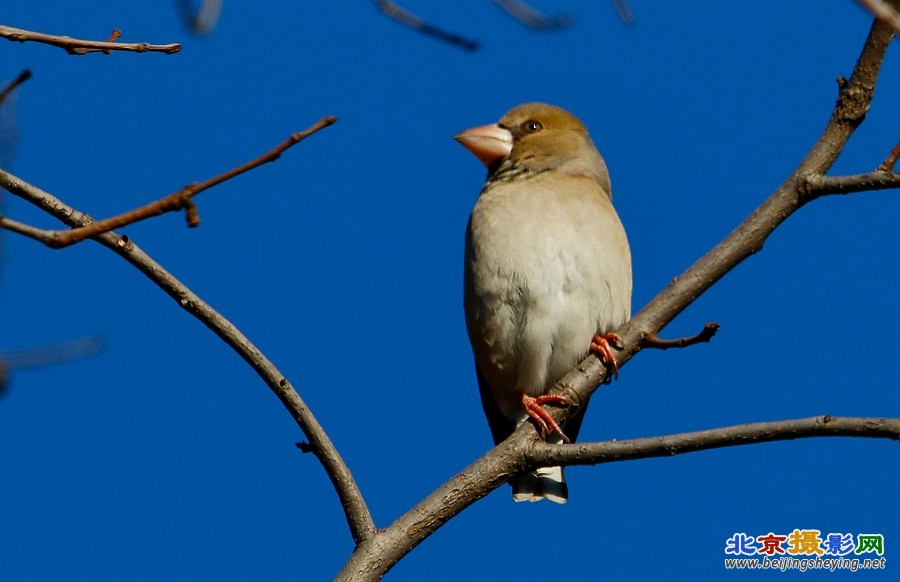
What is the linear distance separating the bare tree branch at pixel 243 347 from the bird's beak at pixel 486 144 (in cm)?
277

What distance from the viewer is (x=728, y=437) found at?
3049 millimetres

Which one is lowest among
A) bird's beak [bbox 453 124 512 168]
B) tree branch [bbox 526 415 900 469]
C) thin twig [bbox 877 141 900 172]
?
tree branch [bbox 526 415 900 469]

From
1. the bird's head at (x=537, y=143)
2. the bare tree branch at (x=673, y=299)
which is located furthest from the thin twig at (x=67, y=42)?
the bird's head at (x=537, y=143)

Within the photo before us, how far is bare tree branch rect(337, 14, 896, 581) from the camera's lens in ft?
11.0

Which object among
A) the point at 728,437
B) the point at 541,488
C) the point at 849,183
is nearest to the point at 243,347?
the point at 728,437

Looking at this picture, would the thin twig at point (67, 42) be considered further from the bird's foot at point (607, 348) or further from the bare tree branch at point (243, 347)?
the bird's foot at point (607, 348)

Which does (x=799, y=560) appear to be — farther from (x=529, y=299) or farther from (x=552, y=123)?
(x=552, y=123)

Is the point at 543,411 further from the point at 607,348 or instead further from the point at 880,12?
the point at 880,12

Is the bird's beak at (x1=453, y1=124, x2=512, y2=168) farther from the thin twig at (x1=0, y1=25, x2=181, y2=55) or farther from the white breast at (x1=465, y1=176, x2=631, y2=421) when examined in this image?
the thin twig at (x1=0, y1=25, x2=181, y2=55)

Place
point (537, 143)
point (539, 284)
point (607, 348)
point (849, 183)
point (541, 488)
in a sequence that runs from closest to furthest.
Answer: point (849, 183)
point (607, 348)
point (539, 284)
point (541, 488)
point (537, 143)

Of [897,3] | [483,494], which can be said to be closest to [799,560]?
[483,494]

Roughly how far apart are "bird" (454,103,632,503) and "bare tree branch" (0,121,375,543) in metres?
1.47

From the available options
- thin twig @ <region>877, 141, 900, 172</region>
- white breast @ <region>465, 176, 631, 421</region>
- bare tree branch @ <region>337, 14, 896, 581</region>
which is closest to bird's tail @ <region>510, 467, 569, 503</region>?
white breast @ <region>465, 176, 631, 421</region>

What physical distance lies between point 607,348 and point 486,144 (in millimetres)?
1888
